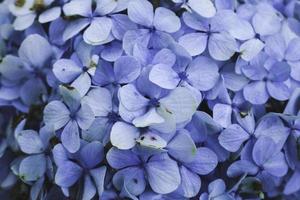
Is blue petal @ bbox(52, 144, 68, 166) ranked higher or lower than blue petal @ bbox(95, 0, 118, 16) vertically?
lower

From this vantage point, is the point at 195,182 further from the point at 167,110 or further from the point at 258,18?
the point at 258,18

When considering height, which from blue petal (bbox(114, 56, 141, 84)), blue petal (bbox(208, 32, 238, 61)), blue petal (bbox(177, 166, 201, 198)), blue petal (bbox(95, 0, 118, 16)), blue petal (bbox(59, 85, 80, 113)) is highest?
blue petal (bbox(95, 0, 118, 16))

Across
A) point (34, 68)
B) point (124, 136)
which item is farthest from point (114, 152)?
point (34, 68)

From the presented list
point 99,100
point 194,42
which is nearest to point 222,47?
point 194,42

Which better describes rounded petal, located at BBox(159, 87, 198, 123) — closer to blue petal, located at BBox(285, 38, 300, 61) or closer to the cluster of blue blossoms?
the cluster of blue blossoms

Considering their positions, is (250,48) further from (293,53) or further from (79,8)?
(79,8)

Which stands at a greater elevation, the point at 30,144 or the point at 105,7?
the point at 105,7

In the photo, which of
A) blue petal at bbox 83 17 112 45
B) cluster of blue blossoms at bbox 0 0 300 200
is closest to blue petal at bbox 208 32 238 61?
cluster of blue blossoms at bbox 0 0 300 200

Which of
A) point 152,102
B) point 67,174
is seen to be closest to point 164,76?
point 152,102
